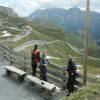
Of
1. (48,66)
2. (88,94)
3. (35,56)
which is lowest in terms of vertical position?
(48,66)

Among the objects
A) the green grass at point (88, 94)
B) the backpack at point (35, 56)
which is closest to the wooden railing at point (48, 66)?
the backpack at point (35, 56)

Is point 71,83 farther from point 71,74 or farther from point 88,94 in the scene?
point 88,94

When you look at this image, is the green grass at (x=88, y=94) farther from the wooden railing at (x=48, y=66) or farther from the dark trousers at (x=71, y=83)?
the dark trousers at (x=71, y=83)

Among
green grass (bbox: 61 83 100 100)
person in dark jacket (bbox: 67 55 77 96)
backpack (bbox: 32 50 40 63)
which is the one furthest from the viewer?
backpack (bbox: 32 50 40 63)

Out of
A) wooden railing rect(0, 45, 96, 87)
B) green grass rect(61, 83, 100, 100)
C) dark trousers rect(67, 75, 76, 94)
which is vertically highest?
green grass rect(61, 83, 100, 100)

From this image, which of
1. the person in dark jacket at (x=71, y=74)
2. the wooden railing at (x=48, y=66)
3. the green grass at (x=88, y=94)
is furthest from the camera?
the wooden railing at (x=48, y=66)

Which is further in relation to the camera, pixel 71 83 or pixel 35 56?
pixel 35 56

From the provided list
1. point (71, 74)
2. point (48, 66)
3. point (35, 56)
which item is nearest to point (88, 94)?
point (71, 74)

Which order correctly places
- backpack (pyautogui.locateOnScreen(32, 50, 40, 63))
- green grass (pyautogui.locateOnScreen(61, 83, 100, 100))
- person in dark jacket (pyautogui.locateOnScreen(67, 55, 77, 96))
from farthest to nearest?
backpack (pyautogui.locateOnScreen(32, 50, 40, 63)) → person in dark jacket (pyautogui.locateOnScreen(67, 55, 77, 96)) → green grass (pyautogui.locateOnScreen(61, 83, 100, 100))

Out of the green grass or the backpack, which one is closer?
the green grass

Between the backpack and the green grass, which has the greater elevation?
the green grass

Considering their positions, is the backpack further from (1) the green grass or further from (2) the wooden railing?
(1) the green grass

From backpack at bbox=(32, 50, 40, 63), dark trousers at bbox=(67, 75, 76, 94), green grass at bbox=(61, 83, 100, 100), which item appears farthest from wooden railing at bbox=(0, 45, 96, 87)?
green grass at bbox=(61, 83, 100, 100)

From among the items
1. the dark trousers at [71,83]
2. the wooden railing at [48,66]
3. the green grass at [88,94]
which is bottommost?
the wooden railing at [48,66]
